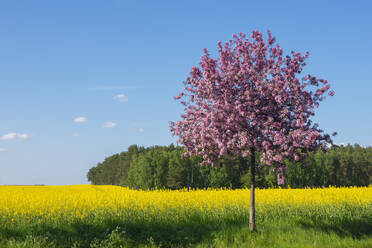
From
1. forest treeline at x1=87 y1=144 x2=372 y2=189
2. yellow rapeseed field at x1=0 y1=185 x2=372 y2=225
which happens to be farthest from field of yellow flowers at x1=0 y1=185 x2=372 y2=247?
forest treeline at x1=87 y1=144 x2=372 y2=189

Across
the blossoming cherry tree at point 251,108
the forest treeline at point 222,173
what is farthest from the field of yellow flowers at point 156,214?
the forest treeline at point 222,173

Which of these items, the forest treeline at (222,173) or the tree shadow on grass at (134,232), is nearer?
the tree shadow on grass at (134,232)

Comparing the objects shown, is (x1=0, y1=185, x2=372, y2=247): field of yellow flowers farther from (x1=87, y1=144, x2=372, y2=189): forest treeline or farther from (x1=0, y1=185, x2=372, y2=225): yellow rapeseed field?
(x1=87, y1=144, x2=372, y2=189): forest treeline

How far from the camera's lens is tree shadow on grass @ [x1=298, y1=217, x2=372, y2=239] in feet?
45.5

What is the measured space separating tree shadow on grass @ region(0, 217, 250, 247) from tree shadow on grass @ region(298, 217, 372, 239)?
2.76m

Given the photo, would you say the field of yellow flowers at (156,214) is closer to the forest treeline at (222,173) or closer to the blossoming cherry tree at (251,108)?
the blossoming cherry tree at (251,108)

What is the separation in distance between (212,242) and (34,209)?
843 cm

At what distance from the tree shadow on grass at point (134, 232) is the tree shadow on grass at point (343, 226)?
9.07ft

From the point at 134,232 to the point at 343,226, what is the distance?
8.70 meters

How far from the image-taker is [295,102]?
1180 cm

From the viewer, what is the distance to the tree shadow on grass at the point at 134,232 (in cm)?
1216

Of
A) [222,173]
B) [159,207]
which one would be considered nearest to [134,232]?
[159,207]

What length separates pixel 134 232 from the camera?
13.4 m

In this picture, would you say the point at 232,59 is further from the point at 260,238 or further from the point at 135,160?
the point at 135,160
